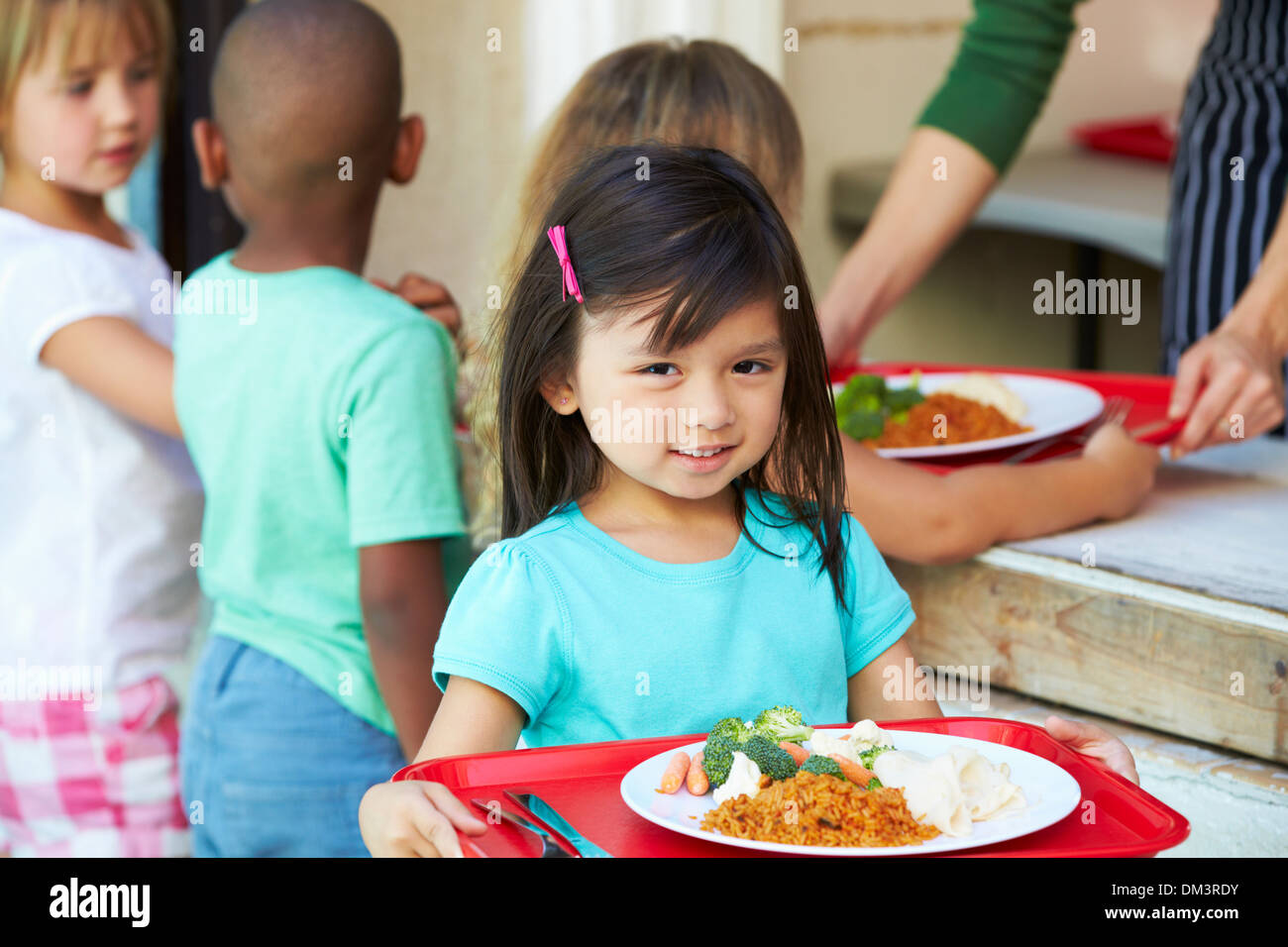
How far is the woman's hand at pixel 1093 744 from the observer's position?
3.41 ft

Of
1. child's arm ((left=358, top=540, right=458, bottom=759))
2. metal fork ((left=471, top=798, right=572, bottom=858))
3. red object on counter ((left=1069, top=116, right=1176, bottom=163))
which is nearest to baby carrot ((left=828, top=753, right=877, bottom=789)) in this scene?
metal fork ((left=471, top=798, right=572, bottom=858))

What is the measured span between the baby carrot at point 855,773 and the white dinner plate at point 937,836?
0.06m

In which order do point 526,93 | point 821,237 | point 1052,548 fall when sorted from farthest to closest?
1. point 821,237
2. point 526,93
3. point 1052,548

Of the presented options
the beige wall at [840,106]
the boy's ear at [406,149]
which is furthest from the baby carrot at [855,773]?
the beige wall at [840,106]

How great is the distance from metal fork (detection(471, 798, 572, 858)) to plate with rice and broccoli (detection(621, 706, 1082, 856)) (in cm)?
6

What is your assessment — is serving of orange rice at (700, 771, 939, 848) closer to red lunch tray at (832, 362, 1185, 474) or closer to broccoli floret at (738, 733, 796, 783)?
broccoli floret at (738, 733, 796, 783)

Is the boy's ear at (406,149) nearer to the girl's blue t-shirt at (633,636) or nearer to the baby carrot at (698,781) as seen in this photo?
the girl's blue t-shirt at (633,636)

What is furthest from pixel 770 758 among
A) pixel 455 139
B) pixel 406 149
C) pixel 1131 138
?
pixel 1131 138

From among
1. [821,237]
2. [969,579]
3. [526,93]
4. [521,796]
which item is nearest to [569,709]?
[521,796]

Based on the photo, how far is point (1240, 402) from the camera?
1678 millimetres

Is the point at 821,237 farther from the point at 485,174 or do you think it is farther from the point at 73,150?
the point at 73,150

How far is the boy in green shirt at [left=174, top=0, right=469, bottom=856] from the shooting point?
1.53 m

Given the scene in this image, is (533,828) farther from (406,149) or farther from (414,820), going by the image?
(406,149)

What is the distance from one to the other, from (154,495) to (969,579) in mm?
1125
